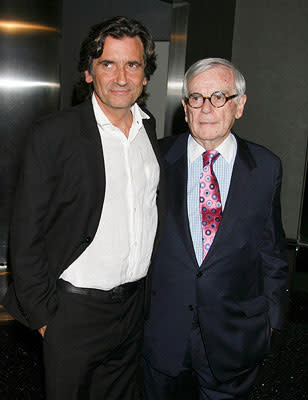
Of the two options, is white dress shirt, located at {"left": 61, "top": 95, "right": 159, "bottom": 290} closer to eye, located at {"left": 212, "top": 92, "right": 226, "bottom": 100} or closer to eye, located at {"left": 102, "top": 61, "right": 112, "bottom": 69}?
eye, located at {"left": 102, "top": 61, "right": 112, "bottom": 69}

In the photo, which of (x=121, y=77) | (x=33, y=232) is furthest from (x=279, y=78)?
(x=33, y=232)

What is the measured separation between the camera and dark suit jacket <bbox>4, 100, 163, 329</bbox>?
1.72m

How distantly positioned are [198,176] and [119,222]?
0.42 m

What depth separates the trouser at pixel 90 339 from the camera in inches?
73.3

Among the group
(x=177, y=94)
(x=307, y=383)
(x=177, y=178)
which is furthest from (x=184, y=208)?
(x=177, y=94)

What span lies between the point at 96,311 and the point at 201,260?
49cm

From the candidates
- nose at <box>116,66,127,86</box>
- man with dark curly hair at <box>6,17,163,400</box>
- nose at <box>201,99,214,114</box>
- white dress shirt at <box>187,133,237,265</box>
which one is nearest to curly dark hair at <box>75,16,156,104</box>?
man with dark curly hair at <box>6,17,163,400</box>

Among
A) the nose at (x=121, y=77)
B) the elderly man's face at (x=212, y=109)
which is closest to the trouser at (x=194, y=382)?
the elderly man's face at (x=212, y=109)

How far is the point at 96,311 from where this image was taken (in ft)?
6.21

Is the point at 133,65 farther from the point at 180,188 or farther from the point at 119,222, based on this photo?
the point at 119,222

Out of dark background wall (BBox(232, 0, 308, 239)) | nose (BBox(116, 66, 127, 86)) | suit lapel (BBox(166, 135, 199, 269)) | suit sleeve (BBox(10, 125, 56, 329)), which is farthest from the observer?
dark background wall (BBox(232, 0, 308, 239))

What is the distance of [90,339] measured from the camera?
1.93 meters

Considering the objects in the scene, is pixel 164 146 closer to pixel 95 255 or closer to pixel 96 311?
pixel 95 255

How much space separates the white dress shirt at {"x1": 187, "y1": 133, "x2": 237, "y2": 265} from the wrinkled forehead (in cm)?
23
